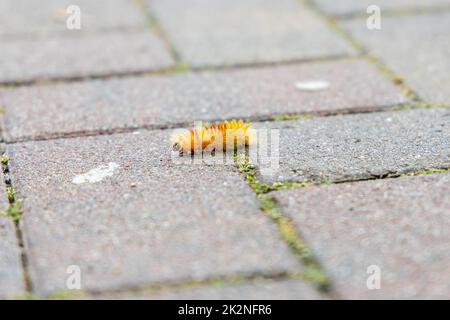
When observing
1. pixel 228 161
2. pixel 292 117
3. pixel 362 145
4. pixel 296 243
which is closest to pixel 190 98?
pixel 292 117

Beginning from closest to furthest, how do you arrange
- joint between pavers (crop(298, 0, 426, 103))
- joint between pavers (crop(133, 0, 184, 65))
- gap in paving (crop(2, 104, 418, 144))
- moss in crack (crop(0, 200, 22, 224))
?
moss in crack (crop(0, 200, 22, 224)) < gap in paving (crop(2, 104, 418, 144)) < joint between pavers (crop(298, 0, 426, 103)) < joint between pavers (crop(133, 0, 184, 65))

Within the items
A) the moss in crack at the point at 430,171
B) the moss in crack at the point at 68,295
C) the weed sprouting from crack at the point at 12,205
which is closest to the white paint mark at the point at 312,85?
the moss in crack at the point at 430,171

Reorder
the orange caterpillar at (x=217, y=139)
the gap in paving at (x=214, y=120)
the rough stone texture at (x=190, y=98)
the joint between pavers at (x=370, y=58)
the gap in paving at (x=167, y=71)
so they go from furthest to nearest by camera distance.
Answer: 1. the gap in paving at (x=167, y=71)
2. the joint between pavers at (x=370, y=58)
3. the rough stone texture at (x=190, y=98)
4. the gap in paving at (x=214, y=120)
5. the orange caterpillar at (x=217, y=139)

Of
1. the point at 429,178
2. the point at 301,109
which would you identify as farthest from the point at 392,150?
the point at 301,109

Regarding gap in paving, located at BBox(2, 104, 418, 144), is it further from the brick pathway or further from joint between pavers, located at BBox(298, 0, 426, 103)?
joint between pavers, located at BBox(298, 0, 426, 103)

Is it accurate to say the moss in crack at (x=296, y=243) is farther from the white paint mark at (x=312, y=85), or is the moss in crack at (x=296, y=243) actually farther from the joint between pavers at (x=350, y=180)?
the white paint mark at (x=312, y=85)

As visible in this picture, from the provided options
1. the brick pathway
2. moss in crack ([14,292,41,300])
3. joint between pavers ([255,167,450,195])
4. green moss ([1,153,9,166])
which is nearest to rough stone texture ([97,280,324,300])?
the brick pathway

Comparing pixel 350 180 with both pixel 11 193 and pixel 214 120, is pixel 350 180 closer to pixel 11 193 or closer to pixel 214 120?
pixel 214 120
